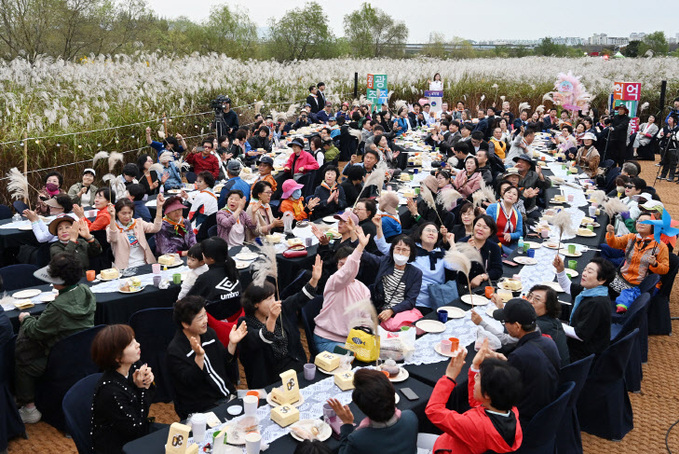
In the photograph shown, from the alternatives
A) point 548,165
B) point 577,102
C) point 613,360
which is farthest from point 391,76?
point 613,360

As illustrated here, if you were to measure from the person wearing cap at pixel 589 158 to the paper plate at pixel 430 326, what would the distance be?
8.10 meters

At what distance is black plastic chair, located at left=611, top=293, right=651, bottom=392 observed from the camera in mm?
5000

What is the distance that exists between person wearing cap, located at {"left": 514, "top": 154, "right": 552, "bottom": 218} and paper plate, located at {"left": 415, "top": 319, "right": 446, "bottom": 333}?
3905mm

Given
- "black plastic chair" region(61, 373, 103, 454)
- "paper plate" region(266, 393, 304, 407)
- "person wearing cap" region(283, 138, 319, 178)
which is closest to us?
"black plastic chair" region(61, 373, 103, 454)

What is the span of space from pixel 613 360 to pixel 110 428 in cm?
386

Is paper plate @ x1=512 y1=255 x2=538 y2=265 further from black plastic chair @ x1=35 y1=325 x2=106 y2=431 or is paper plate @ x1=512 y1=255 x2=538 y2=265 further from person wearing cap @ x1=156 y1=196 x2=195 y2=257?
black plastic chair @ x1=35 y1=325 x2=106 y2=431

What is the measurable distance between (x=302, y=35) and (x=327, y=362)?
37185mm

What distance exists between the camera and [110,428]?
350cm

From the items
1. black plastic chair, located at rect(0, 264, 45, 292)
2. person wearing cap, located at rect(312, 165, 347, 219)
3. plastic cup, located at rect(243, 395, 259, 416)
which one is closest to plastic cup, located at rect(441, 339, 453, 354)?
plastic cup, located at rect(243, 395, 259, 416)

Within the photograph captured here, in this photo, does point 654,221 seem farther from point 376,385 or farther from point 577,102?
point 577,102

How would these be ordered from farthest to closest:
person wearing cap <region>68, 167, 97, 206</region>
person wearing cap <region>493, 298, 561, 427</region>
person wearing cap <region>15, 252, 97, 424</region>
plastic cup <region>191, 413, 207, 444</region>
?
person wearing cap <region>68, 167, 97, 206</region>, person wearing cap <region>15, 252, 97, 424</region>, person wearing cap <region>493, 298, 561, 427</region>, plastic cup <region>191, 413, 207, 444</region>

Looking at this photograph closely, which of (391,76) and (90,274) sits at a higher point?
(391,76)

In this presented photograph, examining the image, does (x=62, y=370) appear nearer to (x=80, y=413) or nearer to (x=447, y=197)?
(x=80, y=413)

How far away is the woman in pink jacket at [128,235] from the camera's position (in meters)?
6.46
